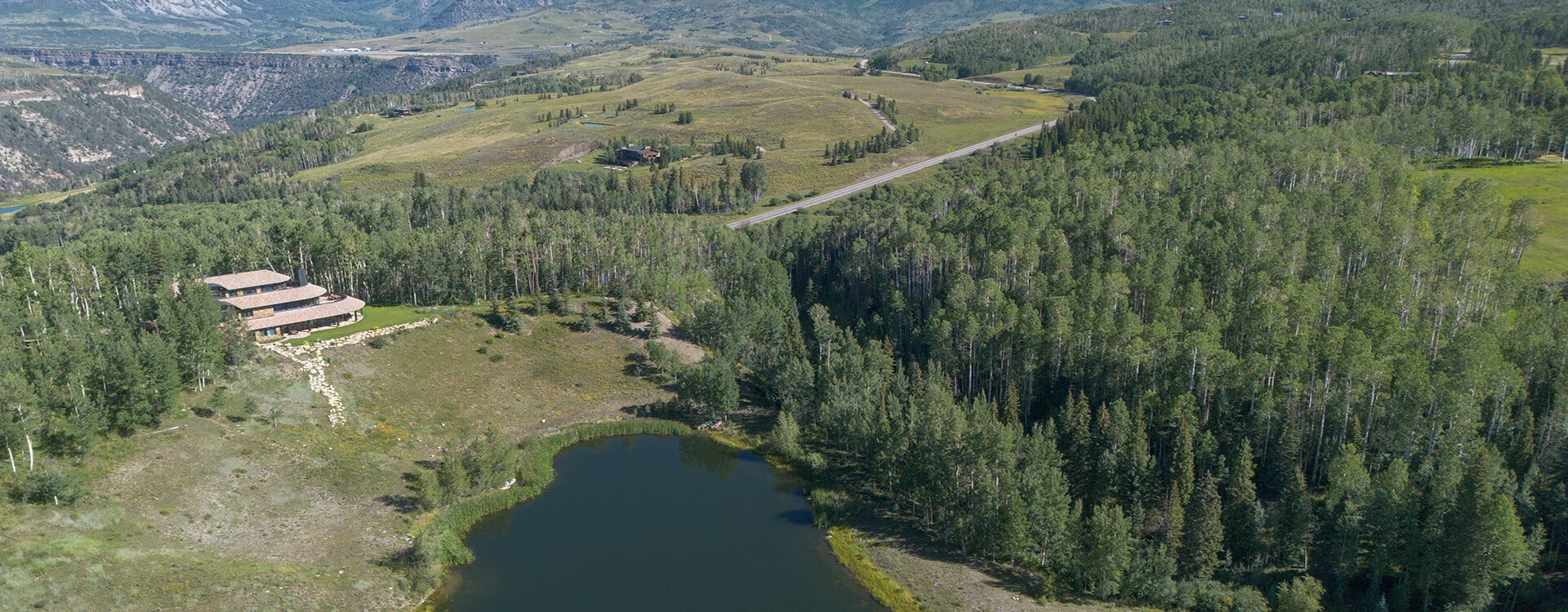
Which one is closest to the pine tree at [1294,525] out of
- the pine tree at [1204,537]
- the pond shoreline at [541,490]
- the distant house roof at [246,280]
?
the pine tree at [1204,537]

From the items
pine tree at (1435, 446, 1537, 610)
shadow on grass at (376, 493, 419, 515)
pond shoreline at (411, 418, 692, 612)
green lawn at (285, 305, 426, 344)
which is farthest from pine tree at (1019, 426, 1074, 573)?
green lawn at (285, 305, 426, 344)

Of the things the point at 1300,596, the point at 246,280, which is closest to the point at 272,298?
the point at 246,280

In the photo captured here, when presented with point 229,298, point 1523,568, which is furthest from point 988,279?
point 229,298

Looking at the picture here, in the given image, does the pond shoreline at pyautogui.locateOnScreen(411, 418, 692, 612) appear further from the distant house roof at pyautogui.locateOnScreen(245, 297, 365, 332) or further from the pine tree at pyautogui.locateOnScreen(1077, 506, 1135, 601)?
the pine tree at pyautogui.locateOnScreen(1077, 506, 1135, 601)

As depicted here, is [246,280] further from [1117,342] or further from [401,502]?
[1117,342]

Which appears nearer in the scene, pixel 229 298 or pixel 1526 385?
pixel 1526 385

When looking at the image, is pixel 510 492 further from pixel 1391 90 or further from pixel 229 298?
pixel 1391 90

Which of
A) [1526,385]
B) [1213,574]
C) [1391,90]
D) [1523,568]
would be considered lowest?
[1213,574]
